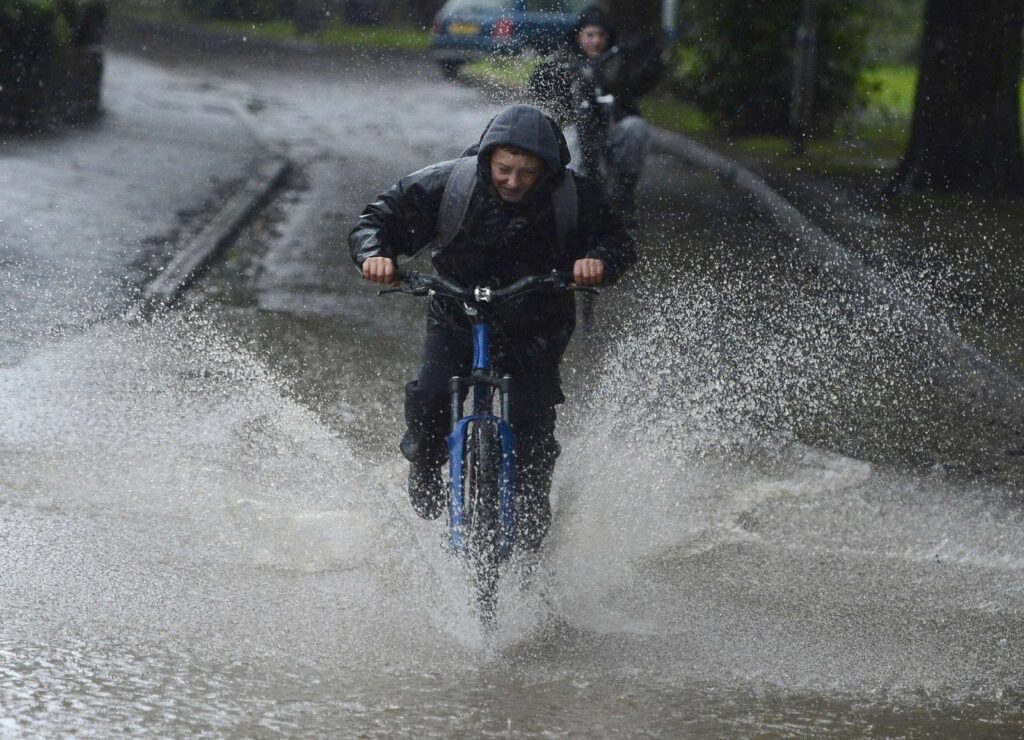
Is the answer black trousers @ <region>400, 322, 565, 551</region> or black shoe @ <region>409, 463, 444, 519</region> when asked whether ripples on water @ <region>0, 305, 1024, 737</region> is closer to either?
black shoe @ <region>409, 463, 444, 519</region>

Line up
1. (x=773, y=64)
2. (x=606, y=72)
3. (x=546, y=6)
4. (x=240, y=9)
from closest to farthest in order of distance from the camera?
(x=606, y=72) → (x=773, y=64) → (x=546, y=6) → (x=240, y=9)

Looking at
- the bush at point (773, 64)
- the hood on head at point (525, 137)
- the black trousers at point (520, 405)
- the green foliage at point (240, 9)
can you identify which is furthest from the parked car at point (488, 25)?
the hood on head at point (525, 137)

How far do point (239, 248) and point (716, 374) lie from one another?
518 centimetres

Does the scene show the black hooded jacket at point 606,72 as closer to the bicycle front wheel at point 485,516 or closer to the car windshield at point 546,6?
the bicycle front wheel at point 485,516

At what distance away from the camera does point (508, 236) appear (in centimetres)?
553

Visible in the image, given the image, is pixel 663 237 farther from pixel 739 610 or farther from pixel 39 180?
pixel 739 610

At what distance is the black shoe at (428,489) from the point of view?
606 centimetres

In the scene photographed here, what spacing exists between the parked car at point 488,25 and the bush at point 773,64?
10.7ft

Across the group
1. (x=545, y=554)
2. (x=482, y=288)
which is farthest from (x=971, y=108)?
(x=482, y=288)

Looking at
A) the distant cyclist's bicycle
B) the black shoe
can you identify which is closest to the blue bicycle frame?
the distant cyclist's bicycle

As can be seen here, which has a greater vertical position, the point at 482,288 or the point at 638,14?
the point at 482,288

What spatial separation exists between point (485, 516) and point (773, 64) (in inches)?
723

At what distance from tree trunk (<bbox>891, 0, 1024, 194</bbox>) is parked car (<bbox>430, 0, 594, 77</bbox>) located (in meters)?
9.63

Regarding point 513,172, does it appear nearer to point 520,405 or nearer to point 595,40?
point 520,405
